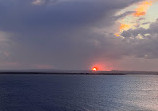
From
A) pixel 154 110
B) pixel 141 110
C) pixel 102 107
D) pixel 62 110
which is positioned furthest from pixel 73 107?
pixel 154 110

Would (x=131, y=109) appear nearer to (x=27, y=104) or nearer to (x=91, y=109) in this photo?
(x=91, y=109)

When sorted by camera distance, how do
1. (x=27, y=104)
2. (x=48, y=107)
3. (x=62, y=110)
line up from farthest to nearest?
1. (x=27, y=104)
2. (x=48, y=107)
3. (x=62, y=110)

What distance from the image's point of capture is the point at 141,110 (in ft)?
132

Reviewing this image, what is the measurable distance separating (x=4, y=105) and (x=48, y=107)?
34.6 feet

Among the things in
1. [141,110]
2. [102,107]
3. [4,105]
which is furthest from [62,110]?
[141,110]

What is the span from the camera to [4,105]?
42.2 metres

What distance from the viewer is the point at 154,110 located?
133 ft

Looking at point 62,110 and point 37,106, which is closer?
point 62,110

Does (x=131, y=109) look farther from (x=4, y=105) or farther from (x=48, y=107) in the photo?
(x=4, y=105)

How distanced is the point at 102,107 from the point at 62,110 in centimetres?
974

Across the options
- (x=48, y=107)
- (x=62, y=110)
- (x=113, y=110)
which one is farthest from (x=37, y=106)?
(x=113, y=110)

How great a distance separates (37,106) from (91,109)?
41.4 ft

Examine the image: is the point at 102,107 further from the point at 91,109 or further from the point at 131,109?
the point at 131,109

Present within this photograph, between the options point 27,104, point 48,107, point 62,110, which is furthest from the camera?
point 27,104
